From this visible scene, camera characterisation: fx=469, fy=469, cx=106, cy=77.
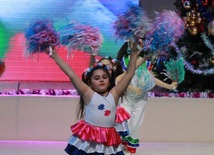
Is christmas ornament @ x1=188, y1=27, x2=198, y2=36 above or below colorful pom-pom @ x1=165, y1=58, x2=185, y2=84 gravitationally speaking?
above

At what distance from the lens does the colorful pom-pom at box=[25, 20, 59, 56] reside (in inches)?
119

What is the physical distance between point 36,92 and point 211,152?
2.57 meters

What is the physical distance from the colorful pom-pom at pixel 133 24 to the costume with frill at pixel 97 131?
491 millimetres

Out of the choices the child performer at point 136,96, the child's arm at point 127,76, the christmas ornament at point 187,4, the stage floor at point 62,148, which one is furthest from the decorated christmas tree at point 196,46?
the child's arm at point 127,76

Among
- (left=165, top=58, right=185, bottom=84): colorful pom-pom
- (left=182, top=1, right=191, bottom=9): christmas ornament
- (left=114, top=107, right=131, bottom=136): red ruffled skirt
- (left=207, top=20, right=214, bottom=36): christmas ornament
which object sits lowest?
(left=114, top=107, right=131, bottom=136): red ruffled skirt

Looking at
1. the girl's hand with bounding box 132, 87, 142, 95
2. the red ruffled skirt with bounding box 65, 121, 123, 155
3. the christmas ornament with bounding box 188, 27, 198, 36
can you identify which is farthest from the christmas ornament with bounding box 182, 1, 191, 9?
the red ruffled skirt with bounding box 65, 121, 123, 155

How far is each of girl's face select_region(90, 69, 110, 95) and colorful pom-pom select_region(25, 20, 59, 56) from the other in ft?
1.48

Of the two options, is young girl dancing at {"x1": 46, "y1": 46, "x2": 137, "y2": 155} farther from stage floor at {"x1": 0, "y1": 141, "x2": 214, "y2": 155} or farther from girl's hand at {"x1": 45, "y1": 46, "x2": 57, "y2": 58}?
stage floor at {"x1": 0, "y1": 141, "x2": 214, "y2": 155}

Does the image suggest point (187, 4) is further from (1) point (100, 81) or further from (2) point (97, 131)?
(2) point (97, 131)

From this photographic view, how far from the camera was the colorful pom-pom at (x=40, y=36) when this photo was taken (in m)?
3.01

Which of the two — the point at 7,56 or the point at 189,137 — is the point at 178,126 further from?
the point at 7,56

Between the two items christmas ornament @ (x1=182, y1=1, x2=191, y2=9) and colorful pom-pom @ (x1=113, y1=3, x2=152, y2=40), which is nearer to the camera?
colorful pom-pom @ (x1=113, y1=3, x2=152, y2=40)

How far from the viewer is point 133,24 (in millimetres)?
3123

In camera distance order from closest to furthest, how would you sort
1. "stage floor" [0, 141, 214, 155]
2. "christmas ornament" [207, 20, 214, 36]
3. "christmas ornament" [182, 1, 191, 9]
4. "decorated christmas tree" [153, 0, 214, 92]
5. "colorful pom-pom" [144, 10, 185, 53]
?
"colorful pom-pom" [144, 10, 185, 53] → "stage floor" [0, 141, 214, 155] → "christmas ornament" [207, 20, 214, 36] → "christmas ornament" [182, 1, 191, 9] → "decorated christmas tree" [153, 0, 214, 92]
